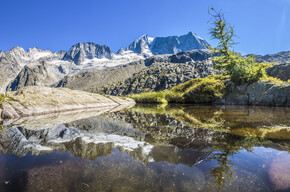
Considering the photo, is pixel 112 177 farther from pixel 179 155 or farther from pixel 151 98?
pixel 151 98

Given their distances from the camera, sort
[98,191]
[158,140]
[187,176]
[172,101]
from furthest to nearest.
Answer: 1. [172,101]
2. [158,140]
3. [187,176]
4. [98,191]

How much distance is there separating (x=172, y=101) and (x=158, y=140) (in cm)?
4412

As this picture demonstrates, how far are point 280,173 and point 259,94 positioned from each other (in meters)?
29.1

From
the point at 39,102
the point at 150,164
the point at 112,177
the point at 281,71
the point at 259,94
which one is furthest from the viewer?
the point at 281,71

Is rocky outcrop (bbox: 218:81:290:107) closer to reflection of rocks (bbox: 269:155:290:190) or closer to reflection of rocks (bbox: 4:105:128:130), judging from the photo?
reflection of rocks (bbox: 269:155:290:190)

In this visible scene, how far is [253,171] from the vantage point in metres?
4.00

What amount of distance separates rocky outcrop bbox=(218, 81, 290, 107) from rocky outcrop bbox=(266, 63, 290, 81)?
453 centimetres

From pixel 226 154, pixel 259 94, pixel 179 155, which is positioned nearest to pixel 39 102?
pixel 179 155

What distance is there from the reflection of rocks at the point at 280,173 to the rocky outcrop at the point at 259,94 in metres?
26.4

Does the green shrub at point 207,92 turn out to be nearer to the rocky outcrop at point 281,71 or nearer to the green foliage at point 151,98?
the rocky outcrop at point 281,71

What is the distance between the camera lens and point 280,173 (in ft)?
12.7

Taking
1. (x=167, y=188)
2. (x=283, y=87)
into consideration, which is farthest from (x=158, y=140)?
(x=283, y=87)

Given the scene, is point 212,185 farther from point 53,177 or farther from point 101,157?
point 53,177

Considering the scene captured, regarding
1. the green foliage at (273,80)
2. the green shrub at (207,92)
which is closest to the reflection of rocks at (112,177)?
the green foliage at (273,80)
